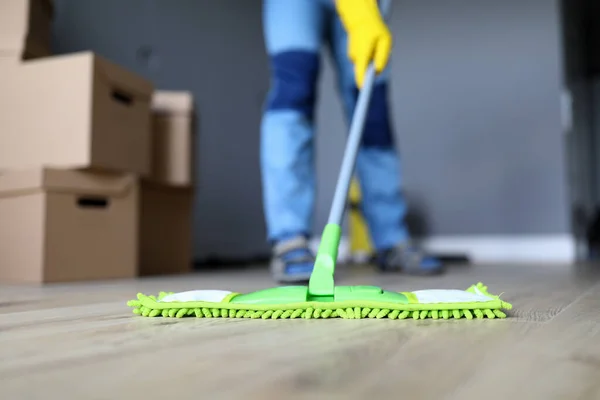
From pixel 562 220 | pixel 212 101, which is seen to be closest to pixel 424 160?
pixel 562 220

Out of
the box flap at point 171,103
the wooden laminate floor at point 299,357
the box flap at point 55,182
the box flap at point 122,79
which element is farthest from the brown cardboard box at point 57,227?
the wooden laminate floor at point 299,357

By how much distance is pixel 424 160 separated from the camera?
7.68 ft

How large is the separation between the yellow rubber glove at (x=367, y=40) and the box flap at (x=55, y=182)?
0.61 meters

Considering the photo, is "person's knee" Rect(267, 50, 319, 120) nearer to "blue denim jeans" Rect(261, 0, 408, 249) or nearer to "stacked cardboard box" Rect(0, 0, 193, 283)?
"blue denim jeans" Rect(261, 0, 408, 249)

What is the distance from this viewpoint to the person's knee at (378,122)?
4.57 feet

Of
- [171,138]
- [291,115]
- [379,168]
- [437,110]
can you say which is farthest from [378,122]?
[437,110]

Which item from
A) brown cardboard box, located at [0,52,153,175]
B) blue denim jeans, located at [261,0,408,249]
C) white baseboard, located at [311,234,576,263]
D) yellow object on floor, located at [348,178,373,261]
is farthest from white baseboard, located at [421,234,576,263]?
brown cardboard box, located at [0,52,153,175]

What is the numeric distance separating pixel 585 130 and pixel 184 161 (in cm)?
244

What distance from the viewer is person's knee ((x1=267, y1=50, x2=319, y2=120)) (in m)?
1.22

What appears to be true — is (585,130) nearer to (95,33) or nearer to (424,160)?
(424,160)

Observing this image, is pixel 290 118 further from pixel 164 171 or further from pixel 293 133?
pixel 164 171

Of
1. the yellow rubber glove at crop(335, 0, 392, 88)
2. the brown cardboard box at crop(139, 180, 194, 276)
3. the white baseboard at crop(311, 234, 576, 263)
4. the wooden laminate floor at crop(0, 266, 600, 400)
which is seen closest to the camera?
the wooden laminate floor at crop(0, 266, 600, 400)

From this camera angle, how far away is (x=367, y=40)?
976mm

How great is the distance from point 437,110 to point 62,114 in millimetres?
1552
